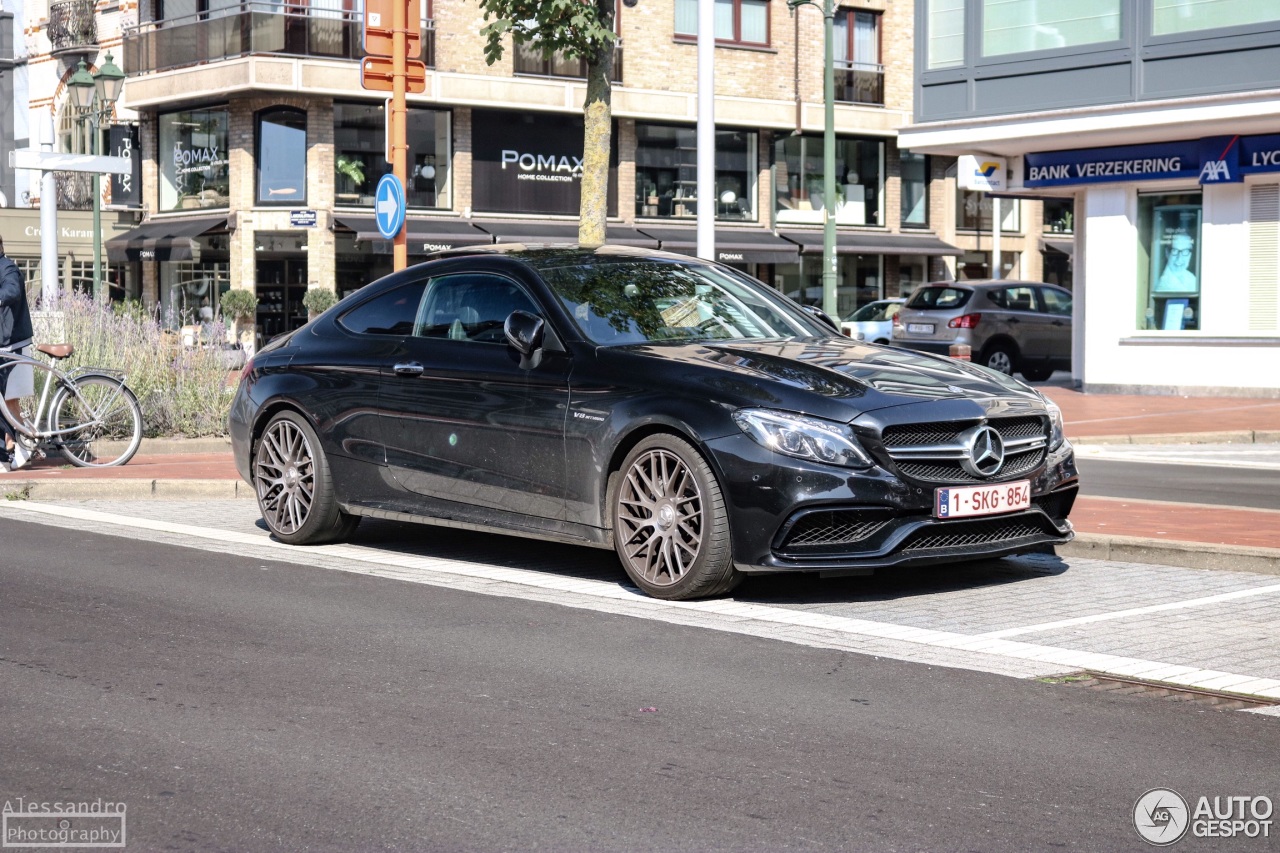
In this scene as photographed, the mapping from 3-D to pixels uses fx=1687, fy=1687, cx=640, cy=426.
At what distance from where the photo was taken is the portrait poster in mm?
24031

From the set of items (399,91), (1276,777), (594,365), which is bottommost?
(1276,777)

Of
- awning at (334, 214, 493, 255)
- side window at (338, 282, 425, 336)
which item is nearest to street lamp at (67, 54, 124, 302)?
awning at (334, 214, 493, 255)

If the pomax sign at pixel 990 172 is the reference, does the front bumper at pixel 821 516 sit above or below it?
below

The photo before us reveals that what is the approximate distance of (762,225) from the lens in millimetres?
45031

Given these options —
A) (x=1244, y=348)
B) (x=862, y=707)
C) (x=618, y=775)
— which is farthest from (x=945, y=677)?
(x=1244, y=348)

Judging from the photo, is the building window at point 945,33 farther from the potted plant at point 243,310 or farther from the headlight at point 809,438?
the headlight at point 809,438

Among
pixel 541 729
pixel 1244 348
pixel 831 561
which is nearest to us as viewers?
pixel 541 729

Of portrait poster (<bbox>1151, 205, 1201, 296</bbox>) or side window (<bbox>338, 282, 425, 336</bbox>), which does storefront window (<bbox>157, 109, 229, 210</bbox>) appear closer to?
portrait poster (<bbox>1151, 205, 1201, 296</bbox>)

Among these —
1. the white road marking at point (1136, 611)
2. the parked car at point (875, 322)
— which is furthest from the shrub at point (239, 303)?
the white road marking at point (1136, 611)

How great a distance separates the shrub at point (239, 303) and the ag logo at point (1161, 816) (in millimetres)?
34797

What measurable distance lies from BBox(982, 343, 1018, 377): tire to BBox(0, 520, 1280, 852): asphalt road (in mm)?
21136

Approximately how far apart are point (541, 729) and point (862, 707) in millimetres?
1089

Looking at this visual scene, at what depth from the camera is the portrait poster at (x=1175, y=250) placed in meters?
24.0

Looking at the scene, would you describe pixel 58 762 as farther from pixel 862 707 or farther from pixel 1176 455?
pixel 1176 455
